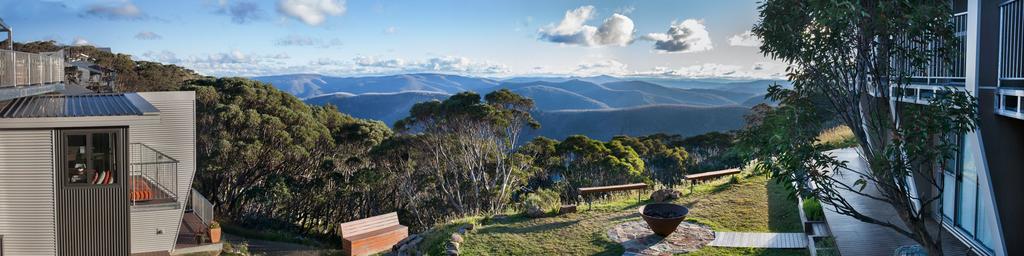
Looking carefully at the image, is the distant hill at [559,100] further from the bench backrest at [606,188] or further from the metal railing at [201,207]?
the bench backrest at [606,188]

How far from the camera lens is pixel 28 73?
9953 millimetres

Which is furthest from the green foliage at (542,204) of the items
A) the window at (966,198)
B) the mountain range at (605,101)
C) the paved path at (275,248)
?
the mountain range at (605,101)

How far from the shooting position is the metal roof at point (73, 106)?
998 cm

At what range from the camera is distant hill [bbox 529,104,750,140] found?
253 ft

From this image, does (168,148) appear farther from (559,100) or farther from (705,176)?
(559,100)

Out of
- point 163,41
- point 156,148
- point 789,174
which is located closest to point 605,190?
point 789,174

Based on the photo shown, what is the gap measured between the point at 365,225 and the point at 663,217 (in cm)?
749

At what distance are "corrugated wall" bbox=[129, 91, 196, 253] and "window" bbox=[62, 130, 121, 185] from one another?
2.76 m

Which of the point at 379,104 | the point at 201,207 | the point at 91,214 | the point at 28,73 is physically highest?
the point at 28,73

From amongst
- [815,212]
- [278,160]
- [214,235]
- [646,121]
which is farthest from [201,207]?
[646,121]

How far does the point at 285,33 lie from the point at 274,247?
2877cm

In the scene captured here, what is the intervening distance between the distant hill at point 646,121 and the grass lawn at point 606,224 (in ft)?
208

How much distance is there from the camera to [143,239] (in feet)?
43.6

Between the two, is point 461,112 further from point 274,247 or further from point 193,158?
point 193,158
